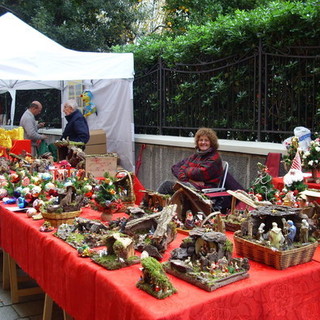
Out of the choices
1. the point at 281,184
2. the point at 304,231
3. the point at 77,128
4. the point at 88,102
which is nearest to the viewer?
the point at 304,231

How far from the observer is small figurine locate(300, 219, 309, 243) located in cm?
215

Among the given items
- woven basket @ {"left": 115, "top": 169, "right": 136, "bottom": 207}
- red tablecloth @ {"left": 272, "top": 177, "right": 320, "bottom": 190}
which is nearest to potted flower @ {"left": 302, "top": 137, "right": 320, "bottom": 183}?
red tablecloth @ {"left": 272, "top": 177, "right": 320, "bottom": 190}

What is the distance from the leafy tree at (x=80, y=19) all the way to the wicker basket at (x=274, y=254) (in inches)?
448

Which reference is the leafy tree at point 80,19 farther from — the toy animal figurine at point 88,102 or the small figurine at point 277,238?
the small figurine at point 277,238

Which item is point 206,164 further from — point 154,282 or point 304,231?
point 154,282

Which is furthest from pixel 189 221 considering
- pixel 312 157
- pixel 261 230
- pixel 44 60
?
pixel 44 60

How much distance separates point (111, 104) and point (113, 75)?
180 centimetres

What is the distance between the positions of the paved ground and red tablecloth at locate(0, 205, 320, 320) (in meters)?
0.84

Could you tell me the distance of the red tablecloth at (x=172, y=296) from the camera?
1668mm

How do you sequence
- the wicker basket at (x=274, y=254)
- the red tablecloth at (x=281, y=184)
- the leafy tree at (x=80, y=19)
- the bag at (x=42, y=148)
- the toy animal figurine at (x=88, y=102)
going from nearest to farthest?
the wicker basket at (x=274, y=254)
the red tablecloth at (x=281, y=184)
the bag at (x=42, y=148)
the toy animal figurine at (x=88, y=102)
the leafy tree at (x=80, y=19)

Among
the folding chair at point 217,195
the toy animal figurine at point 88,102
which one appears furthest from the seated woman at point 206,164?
the toy animal figurine at point 88,102

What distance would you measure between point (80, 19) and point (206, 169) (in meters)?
9.82

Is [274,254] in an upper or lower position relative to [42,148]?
lower

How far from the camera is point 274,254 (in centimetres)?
199
